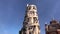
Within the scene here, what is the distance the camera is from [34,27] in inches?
5620

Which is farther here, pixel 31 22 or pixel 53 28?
pixel 31 22

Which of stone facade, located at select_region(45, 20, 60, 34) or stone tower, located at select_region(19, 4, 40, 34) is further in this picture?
stone tower, located at select_region(19, 4, 40, 34)

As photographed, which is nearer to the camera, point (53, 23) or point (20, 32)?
point (53, 23)

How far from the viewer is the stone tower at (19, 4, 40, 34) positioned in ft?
465

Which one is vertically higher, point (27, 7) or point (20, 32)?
point (27, 7)

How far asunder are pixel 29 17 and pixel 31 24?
680 cm

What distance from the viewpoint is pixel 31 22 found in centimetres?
14512

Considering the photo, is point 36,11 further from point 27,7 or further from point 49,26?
point 49,26

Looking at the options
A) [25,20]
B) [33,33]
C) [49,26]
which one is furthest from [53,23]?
[25,20]

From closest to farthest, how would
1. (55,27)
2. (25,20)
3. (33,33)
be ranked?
1. (55,27)
2. (33,33)
3. (25,20)

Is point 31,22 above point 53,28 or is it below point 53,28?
above

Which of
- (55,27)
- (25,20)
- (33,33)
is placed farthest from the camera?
(25,20)

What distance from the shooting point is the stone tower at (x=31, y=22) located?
14188 cm

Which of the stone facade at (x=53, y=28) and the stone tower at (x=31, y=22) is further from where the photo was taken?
the stone tower at (x=31, y=22)
